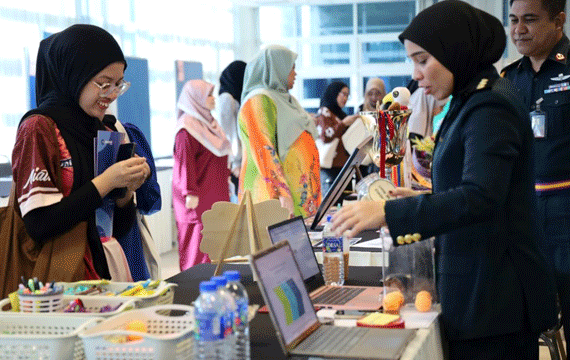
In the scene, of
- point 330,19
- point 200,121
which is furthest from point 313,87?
point 200,121

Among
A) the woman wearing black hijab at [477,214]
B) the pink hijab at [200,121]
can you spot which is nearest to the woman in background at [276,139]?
the pink hijab at [200,121]

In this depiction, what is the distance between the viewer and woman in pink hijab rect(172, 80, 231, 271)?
4980 mm

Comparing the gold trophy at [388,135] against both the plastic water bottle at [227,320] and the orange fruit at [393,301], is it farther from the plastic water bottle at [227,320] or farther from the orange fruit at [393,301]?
the plastic water bottle at [227,320]

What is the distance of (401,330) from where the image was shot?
66.5 inches

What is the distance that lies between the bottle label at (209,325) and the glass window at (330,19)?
440 inches

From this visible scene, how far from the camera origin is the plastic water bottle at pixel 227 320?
133 centimetres

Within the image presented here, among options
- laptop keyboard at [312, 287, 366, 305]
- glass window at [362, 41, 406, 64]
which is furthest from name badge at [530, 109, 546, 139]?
glass window at [362, 41, 406, 64]

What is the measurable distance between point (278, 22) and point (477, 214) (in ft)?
36.0

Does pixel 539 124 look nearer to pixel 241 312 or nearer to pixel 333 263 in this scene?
pixel 333 263

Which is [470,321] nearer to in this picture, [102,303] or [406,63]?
[102,303]

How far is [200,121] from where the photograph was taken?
17.5 feet

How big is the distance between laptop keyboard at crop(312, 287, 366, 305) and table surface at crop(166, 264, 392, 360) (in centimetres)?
13

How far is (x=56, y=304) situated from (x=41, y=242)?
18.8 inches

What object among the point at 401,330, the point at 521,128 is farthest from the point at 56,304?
the point at 521,128
